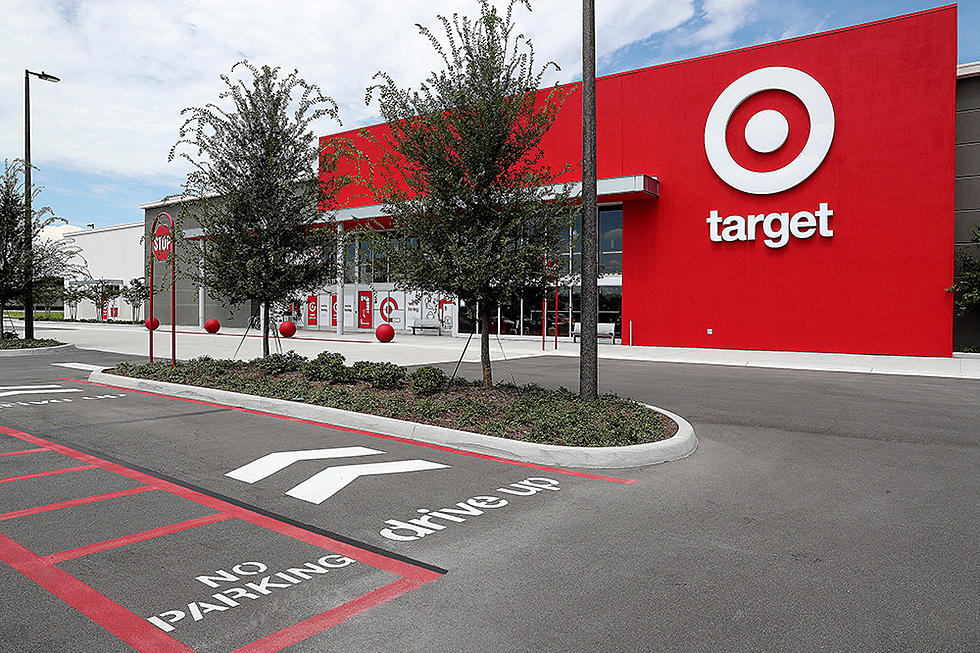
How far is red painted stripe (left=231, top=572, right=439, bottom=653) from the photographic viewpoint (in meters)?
3.29

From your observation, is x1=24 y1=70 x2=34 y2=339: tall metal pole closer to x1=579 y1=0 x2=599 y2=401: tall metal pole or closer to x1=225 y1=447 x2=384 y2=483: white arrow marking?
x1=225 y1=447 x2=384 y2=483: white arrow marking

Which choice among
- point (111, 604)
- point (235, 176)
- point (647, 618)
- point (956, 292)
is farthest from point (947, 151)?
point (111, 604)

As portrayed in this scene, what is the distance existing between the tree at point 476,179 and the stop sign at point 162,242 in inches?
216

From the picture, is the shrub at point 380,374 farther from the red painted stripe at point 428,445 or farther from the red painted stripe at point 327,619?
the red painted stripe at point 327,619

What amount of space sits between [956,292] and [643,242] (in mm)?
9294

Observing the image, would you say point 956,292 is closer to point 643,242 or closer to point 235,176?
point 643,242

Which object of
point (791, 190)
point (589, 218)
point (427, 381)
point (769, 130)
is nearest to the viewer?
point (589, 218)

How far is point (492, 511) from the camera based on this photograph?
17.7 feet

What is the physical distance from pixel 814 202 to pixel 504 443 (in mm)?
17578

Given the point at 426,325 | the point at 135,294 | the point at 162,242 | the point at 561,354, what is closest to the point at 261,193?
the point at 162,242

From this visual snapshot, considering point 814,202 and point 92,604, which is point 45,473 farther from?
point 814,202

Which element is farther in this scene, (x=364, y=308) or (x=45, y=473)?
(x=364, y=308)

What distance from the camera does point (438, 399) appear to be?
9367mm

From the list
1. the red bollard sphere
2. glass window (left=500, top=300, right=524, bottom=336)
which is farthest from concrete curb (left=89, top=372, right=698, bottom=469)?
glass window (left=500, top=300, right=524, bottom=336)
